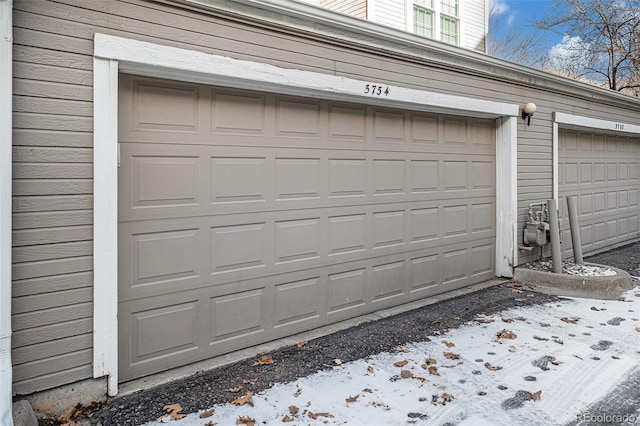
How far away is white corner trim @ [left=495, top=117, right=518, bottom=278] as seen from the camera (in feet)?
18.4

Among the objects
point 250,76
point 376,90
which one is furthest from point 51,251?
point 376,90

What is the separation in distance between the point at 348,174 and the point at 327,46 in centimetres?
116

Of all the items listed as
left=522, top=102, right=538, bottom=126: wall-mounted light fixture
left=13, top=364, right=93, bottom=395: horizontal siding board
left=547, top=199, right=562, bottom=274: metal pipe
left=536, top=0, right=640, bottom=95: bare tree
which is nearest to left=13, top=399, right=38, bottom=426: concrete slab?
left=13, top=364, right=93, bottom=395: horizontal siding board

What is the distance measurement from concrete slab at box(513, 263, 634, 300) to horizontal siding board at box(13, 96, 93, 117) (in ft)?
16.7

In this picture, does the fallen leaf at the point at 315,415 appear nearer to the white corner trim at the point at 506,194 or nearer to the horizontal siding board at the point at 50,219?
the horizontal siding board at the point at 50,219

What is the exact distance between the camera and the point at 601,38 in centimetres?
1184

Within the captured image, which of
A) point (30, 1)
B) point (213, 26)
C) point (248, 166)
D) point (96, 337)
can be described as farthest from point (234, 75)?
point (96, 337)

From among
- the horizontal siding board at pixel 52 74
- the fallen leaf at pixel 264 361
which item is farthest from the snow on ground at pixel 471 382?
the horizontal siding board at pixel 52 74

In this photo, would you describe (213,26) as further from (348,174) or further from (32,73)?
(348,174)

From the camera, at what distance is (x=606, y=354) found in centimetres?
342

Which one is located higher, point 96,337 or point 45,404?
point 96,337

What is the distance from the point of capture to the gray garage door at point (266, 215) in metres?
3.07

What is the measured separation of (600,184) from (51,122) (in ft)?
26.4

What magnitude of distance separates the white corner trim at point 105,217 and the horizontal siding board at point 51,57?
61 millimetres
